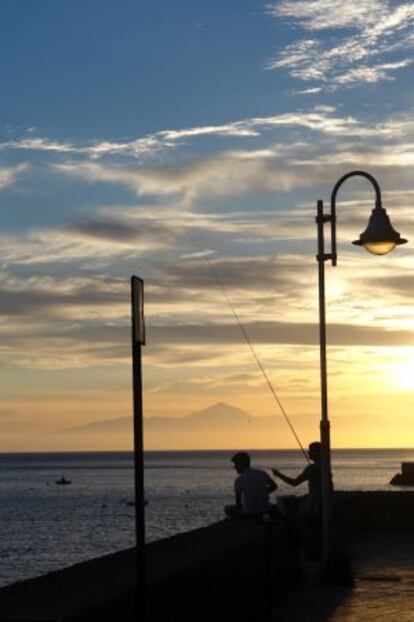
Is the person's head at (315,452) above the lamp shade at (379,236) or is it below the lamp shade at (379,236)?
below

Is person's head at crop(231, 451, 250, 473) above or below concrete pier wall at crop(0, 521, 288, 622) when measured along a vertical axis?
above

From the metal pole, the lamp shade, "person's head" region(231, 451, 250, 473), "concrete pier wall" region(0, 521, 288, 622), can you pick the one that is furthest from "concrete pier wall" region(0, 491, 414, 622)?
the lamp shade

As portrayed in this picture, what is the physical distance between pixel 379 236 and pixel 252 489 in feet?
10.9

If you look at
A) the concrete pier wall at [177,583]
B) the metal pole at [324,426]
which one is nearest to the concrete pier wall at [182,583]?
the concrete pier wall at [177,583]

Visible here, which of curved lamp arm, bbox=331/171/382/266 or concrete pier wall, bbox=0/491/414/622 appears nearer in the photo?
concrete pier wall, bbox=0/491/414/622

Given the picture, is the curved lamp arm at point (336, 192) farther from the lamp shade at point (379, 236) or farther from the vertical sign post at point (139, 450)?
the vertical sign post at point (139, 450)

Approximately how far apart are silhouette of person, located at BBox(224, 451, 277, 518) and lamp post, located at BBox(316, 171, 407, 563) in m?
1.25

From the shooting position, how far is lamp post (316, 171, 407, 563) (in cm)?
1602

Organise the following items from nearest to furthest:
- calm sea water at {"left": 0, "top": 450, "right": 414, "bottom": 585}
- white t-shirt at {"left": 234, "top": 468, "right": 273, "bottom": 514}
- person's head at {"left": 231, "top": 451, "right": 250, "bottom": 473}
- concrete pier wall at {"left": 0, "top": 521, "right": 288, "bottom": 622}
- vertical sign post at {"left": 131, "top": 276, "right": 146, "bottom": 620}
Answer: vertical sign post at {"left": 131, "top": 276, "right": 146, "bottom": 620} → concrete pier wall at {"left": 0, "top": 521, "right": 288, "bottom": 622} → white t-shirt at {"left": 234, "top": 468, "right": 273, "bottom": 514} → person's head at {"left": 231, "top": 451, "right": 250, "bottom": 473} → calm sea water at {"left": 0, "top": 450, "right": 414, "bottom": 585}

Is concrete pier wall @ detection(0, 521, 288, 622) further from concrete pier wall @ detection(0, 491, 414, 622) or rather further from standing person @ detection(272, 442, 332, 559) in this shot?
standing person @ detection(272, 442, 332, 559)

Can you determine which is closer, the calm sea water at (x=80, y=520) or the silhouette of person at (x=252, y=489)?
the silhouette of person at (x=252, y=489)

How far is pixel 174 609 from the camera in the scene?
1048 centimetres

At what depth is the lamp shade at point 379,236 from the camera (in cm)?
1598

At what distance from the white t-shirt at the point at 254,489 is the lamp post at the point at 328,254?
1447mm
